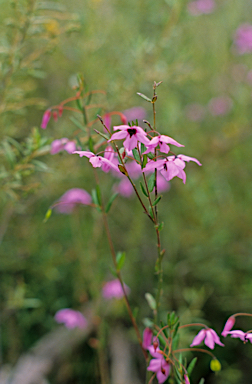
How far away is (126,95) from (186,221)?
1.16 m

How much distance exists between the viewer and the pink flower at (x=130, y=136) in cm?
63

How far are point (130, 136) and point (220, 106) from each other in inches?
94.7

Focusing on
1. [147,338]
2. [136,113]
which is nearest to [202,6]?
[136,113]

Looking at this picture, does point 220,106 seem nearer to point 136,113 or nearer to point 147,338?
point 136,113

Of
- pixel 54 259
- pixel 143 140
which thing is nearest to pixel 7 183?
pixel 143 140

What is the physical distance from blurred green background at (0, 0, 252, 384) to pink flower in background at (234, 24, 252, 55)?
0.15 meters

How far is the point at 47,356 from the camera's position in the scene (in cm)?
171

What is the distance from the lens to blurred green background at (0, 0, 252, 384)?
1646 mm

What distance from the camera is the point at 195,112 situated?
275cm

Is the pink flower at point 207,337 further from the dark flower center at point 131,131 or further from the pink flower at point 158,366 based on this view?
the dark flower center at point 131,131

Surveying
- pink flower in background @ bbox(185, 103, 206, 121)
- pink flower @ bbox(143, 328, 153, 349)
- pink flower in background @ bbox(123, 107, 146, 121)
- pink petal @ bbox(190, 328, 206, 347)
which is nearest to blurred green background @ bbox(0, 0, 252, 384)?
pink flower in background @ bbox(185, 103, 206, 121)

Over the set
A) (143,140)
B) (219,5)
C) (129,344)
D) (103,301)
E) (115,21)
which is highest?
(219,5)

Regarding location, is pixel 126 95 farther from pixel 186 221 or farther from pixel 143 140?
pixel 186 221

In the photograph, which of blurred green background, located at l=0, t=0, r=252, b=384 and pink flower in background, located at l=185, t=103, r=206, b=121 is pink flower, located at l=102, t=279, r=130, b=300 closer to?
blurred green background, located at l=0, t=0, r=252, b=384
